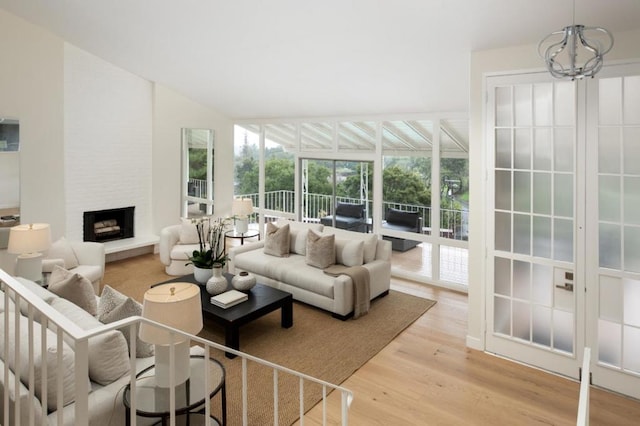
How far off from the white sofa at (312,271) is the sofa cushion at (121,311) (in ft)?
7.52

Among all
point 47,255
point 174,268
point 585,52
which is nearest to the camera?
point 585,52

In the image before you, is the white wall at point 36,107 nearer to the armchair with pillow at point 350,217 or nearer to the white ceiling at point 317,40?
the white ceiling at point 317,40

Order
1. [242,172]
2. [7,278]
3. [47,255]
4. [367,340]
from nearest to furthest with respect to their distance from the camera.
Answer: [7,278] → [367,340] → [47,255] → [242,172]

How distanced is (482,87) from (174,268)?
4877mm

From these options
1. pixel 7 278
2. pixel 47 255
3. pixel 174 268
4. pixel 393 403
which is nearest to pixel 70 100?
pixel 47 255

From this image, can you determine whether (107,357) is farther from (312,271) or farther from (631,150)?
(631,150)

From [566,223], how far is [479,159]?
941mm

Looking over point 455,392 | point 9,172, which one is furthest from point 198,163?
point 455,392

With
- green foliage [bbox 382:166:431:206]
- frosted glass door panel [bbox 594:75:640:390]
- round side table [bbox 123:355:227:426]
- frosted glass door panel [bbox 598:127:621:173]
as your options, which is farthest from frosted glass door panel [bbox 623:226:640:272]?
round side table [bbox 123:355:227:426]

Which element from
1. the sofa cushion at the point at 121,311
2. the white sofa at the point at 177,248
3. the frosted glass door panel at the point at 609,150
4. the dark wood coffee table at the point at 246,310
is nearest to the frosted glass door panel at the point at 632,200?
the frosted glass door panel at the point at 609,150

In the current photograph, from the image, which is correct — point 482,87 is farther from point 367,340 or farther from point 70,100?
point 70,100

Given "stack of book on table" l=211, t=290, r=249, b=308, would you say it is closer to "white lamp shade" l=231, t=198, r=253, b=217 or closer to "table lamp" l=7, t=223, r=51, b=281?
"table lamp" l=7, t=223, r=51, b=281

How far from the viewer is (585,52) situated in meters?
3.47

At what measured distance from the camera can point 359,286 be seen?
4941mm
